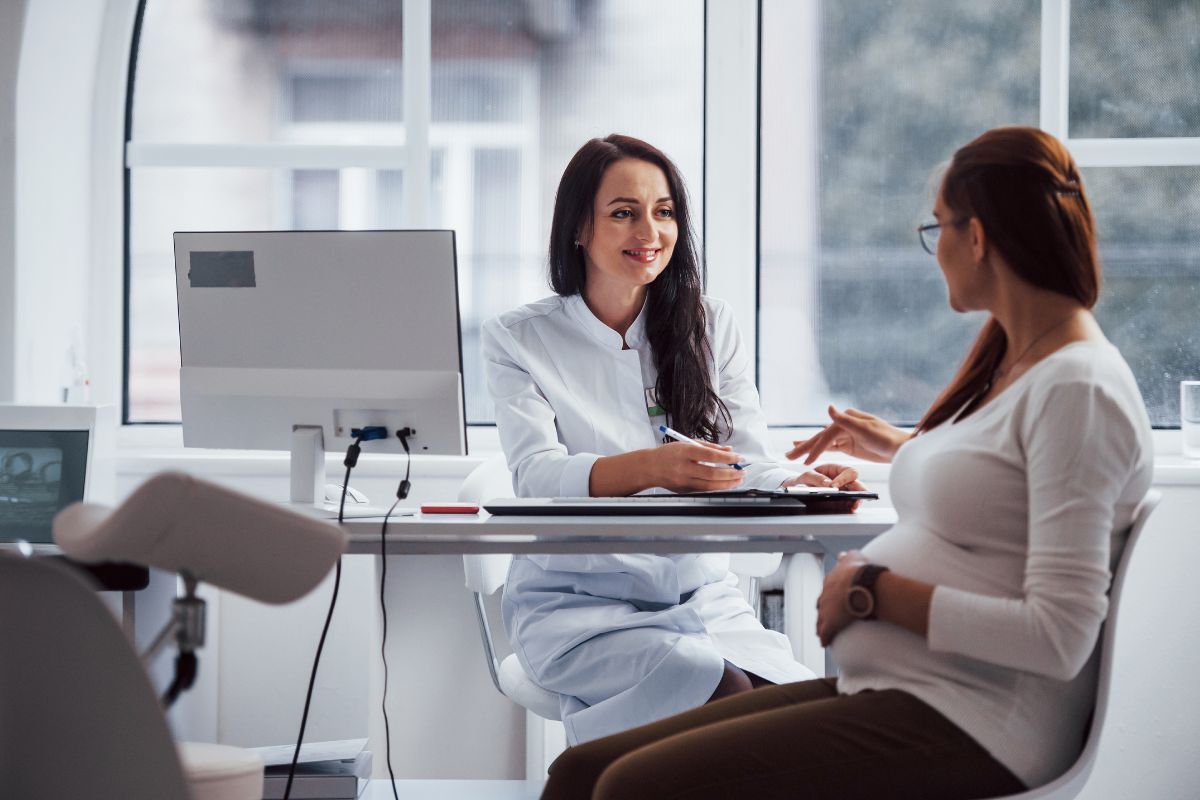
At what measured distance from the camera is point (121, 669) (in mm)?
951

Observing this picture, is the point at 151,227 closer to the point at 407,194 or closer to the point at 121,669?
the point at 407,194

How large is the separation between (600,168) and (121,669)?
1.53 m

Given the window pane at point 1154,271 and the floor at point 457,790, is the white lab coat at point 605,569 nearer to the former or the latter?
the floor at point 457,790

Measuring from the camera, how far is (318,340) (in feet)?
5.61

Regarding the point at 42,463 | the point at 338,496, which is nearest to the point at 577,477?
the point at 338,496

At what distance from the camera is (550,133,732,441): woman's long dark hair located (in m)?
2.15

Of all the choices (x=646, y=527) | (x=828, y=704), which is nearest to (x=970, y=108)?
(x=646, y=527)

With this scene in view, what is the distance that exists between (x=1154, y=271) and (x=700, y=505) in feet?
7.03

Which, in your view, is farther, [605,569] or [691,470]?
[605,569]

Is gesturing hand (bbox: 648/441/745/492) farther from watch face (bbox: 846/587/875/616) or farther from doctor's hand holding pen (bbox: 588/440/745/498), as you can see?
watch face (bbox: 846/587/875/616)

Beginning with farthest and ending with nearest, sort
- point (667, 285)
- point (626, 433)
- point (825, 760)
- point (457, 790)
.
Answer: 1. point (457, 790)
2. point (667, 285)
3. point (626, 433)
4. point (825, 760)

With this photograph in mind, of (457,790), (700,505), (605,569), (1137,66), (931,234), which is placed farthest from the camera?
(1137,66)

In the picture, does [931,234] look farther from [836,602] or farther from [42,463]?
[42,463]

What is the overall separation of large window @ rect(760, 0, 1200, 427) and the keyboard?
1547 mm
